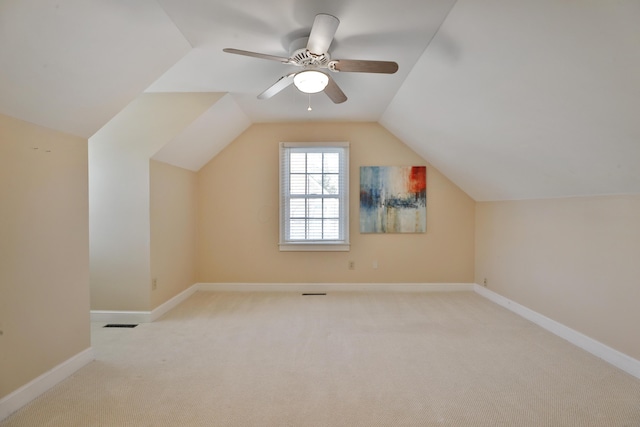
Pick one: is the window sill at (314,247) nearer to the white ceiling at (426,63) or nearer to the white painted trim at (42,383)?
the white ceiling at (426,63)

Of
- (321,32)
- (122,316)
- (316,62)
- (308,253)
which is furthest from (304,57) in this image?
(122,316)

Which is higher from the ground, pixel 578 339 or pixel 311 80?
pixel 311 80

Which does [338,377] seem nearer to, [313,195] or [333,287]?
[333,287]

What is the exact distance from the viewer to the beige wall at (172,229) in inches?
140

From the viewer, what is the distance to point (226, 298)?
14.1 ft

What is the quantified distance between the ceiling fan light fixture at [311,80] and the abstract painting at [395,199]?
240cm

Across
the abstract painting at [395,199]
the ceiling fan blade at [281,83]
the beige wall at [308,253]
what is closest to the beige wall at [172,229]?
the beige wall at [308,253]

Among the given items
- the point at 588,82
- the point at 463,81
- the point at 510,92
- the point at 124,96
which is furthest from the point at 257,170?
the point at 588,82

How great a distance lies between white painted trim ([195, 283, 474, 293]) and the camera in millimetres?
4664

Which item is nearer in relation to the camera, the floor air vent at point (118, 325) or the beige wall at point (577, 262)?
the beige wall at point (577, 262)

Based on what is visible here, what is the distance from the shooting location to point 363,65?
218 cm

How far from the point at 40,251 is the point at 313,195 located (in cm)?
317

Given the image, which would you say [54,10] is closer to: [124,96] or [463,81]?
[124,96]

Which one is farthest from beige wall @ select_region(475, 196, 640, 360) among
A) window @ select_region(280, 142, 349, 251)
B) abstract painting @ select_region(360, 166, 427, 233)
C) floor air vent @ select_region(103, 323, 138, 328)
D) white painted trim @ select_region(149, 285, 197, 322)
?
floor air vent @ select_region(103, 323, 138, 328)
